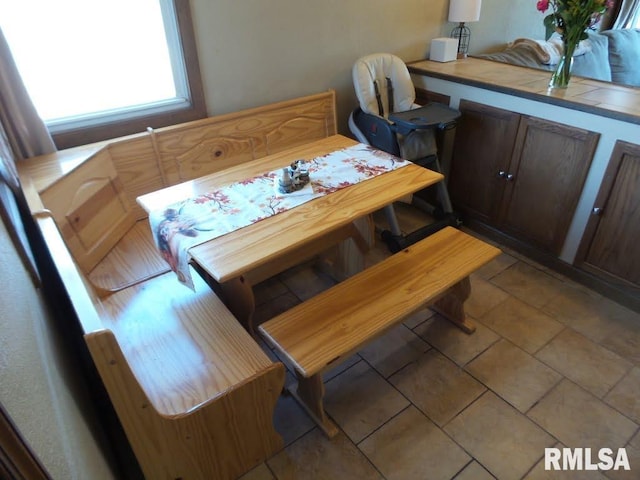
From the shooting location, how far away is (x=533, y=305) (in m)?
2.21

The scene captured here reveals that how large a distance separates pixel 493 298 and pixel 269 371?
4.74ft

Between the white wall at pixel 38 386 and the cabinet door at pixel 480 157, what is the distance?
2374 millimetres

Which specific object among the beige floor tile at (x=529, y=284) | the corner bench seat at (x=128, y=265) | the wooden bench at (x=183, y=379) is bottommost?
the beige floor tile at (x=529, y=284)

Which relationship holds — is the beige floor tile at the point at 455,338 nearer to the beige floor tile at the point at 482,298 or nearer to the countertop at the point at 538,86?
the beige floor tile at the point at 482,298

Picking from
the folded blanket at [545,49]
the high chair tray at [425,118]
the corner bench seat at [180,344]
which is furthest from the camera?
the folded blanket at [545,49]

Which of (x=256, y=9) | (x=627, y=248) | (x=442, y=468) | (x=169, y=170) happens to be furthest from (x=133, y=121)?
(x=627, y=248)

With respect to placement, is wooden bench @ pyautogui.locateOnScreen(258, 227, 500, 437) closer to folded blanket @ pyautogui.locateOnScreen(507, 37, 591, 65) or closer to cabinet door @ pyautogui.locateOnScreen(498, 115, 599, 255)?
cabinet door @ pyautogui.locateOnScreen(498, 115, 599, 255)

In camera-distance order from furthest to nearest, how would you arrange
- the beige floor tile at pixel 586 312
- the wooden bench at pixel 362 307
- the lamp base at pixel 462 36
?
the lamp base at pixel 462 36, the beige floor tile at pixel 586 312, the wooden bench at pixel 362 307

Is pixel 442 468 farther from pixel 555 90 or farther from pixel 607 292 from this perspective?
pixel 555 90

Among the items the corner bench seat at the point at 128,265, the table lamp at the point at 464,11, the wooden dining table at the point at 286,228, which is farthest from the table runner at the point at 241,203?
the table lamp at the point at 464,11

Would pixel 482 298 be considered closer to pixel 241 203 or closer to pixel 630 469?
pixel 630 469

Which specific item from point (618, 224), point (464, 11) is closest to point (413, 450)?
point (618, 224)

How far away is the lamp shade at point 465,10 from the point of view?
9.33 ft

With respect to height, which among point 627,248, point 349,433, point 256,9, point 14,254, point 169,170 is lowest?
point 349,433
